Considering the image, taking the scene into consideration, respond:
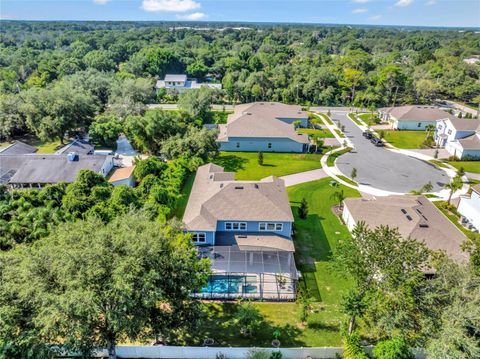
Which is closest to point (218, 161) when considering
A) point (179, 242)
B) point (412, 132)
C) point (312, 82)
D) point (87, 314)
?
point (179, 242)

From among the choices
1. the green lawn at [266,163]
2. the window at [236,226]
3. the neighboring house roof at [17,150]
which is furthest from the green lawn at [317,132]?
the neighboring house roof at [17,150]

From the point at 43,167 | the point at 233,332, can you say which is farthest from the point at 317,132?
the point at 233,332

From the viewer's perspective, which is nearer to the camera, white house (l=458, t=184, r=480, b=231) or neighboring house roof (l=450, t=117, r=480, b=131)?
white house (l=458, t=184, r=480, b=231)

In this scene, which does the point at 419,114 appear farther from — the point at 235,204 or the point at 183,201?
the point at 183,201

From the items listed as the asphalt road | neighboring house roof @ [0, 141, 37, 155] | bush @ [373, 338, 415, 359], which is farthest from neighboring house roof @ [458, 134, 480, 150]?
neighboring house roof @ [0, 141, 37, 155]

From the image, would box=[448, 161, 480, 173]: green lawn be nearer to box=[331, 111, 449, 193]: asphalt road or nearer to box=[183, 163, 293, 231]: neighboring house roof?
box=[331, 111, 449, 193]: asphalt road

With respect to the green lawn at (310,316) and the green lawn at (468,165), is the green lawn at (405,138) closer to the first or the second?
the green lawn at (468,165)
